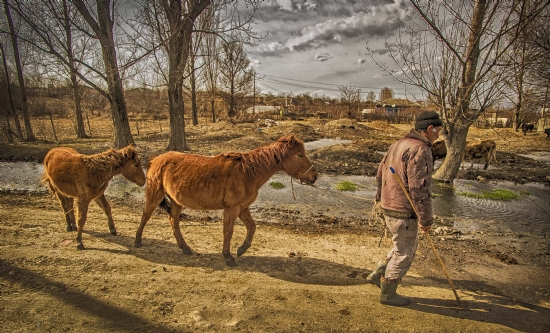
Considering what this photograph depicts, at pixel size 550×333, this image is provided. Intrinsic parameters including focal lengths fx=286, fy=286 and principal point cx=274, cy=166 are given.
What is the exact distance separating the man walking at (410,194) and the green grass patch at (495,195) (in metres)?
8.61

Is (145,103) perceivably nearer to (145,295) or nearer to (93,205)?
(93,205)

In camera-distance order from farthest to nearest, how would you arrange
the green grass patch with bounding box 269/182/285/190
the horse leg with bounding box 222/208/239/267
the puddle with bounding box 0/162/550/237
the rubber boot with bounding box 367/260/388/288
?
1. the green grass patch with bounding box 269/182/285/190
2. the puddle with bounding box 0/162/550/237
3. the horse leg with bounding box 222/208/239/267
4. the rubber boot with bounding box 367/260/388/288

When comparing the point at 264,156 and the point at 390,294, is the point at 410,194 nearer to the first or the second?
the point at 390,294

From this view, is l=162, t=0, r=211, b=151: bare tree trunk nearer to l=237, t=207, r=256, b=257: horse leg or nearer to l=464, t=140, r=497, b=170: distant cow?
l=237, t=207, r=256, b=257: horse leg

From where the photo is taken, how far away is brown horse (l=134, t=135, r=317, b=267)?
181 inches

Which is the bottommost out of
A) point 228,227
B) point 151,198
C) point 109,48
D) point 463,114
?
point 228,227

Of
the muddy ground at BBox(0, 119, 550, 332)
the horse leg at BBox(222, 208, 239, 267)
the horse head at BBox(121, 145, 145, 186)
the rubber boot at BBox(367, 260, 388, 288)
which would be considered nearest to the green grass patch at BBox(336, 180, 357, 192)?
the muddy ground at BBox(0, 119, 550, 332)

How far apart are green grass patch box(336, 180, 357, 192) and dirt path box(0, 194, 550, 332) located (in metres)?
4.88

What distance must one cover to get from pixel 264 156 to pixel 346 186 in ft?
22.6

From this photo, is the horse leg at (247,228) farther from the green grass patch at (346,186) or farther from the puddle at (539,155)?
the puddle at (539,155)

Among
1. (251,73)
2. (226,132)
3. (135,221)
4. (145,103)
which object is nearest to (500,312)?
(135,221)

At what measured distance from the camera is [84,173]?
511 centimetres

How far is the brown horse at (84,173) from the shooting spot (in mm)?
5094

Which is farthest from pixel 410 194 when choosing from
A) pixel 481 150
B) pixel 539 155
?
pixel 539 155
